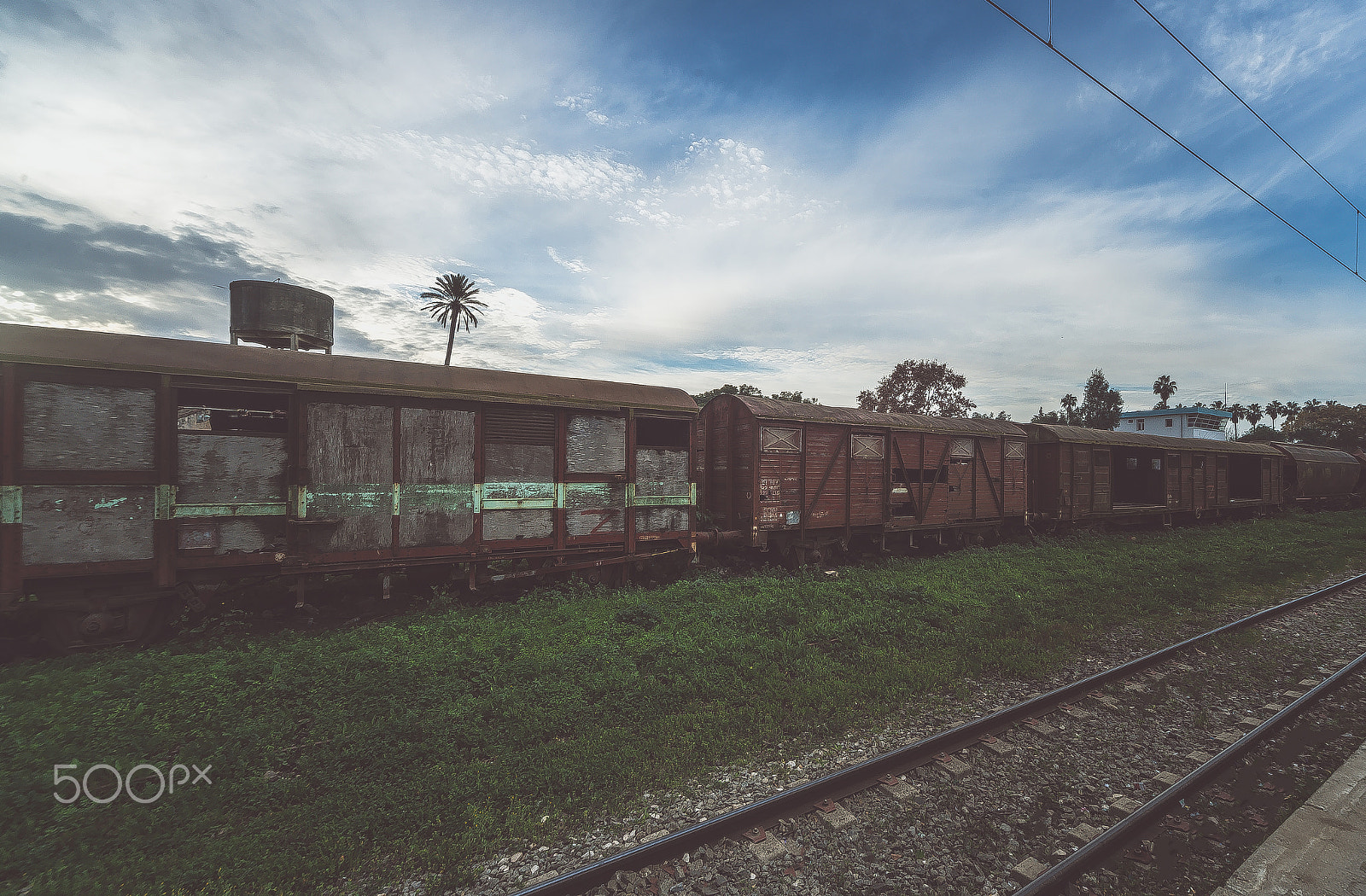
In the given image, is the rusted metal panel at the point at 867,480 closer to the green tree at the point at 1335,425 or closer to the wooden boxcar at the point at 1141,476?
the wooden boxcar at the point at 1141,476

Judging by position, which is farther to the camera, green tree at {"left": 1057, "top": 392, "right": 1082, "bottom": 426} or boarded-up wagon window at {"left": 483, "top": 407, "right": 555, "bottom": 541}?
green tree at {"left": 1057, "top": 392, "right": 1082, "bottom": 426}

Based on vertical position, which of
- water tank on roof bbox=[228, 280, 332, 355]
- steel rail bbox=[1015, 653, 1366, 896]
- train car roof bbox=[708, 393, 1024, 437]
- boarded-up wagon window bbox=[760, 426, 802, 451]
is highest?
water tank on roof bbox=[228, 280, 332, 355]

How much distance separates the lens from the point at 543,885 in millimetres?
3355

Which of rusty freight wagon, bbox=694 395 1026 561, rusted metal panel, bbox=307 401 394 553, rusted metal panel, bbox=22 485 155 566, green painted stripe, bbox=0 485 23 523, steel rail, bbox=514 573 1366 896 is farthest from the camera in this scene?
rusty freight wagon, bbox=694 395 1026 561

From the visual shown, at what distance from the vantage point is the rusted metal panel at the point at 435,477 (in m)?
8.83

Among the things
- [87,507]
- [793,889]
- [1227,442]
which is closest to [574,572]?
[87,507]

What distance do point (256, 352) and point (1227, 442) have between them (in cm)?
3599

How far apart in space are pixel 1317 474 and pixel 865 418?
1276 inches

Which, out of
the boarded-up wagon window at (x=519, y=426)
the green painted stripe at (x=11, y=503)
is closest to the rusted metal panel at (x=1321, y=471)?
the boarded-up wagon window at (x=519, y=426)

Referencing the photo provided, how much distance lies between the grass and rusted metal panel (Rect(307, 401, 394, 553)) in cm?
148

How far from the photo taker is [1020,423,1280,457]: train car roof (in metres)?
18.2

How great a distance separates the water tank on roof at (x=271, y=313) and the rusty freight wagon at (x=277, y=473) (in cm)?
1523

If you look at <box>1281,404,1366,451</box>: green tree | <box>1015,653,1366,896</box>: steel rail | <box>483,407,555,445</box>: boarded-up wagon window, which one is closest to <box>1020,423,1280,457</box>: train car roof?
<box>1015,653,1366,896</box>: steel rail

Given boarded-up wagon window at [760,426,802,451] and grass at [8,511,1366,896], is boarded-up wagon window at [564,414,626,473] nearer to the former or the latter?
grass at [8,511,1366,896]
